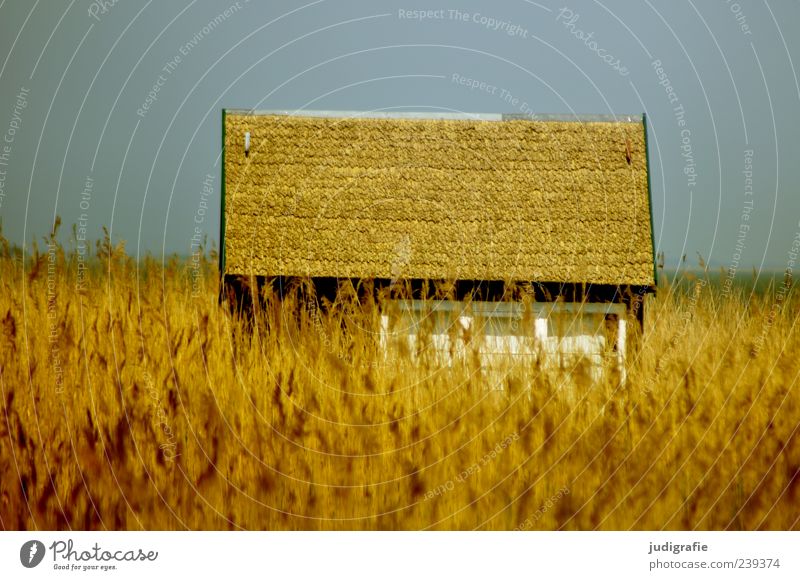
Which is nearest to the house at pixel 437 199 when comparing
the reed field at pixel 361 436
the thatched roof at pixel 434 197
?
the thatched roof at pixel 434 197

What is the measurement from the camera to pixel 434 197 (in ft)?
31.2

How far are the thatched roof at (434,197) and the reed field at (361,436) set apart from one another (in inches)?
187

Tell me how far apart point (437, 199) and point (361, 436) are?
597 cm

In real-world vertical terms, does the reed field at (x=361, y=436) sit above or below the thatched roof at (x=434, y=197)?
below

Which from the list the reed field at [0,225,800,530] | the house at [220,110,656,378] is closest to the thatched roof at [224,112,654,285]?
the house at [220,110,656,378]

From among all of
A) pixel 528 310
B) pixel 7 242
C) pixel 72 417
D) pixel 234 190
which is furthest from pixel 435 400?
pixel 234 190

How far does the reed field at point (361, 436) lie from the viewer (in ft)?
12.1

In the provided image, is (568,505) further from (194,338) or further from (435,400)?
(194,338)

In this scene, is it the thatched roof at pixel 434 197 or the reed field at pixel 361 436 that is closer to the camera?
the reed field at pixel 361 436

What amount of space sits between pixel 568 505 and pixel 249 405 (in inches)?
62.9

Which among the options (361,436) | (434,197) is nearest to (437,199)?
(434,197)

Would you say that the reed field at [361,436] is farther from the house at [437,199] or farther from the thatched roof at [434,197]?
the thatched roof at [434,197]

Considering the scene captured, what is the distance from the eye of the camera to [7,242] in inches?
182
